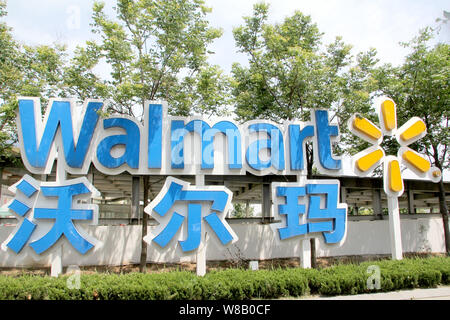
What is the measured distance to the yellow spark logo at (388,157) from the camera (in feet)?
35.1

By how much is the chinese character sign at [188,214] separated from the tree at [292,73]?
4296 mm

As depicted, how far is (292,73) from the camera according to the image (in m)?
12.0

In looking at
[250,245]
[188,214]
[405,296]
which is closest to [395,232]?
[405,296]

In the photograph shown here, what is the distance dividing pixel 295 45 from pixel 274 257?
902cm

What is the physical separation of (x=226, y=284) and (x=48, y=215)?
18.0 ft

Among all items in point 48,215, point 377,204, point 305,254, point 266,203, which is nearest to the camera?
point 48,215

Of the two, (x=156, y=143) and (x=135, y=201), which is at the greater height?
(x=156, y=143)

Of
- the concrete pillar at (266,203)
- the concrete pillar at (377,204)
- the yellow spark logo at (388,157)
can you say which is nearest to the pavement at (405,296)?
the yellow spark logo at (388,157)

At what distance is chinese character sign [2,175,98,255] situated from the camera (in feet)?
29.7

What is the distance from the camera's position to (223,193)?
388 inches

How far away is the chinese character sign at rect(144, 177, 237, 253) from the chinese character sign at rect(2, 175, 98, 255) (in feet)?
6.29

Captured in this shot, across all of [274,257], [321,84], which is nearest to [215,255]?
[274,257]

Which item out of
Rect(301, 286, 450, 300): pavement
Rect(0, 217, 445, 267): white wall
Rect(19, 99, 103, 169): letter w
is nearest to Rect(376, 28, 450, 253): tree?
Rect(0, 217, 445, 267): white wall

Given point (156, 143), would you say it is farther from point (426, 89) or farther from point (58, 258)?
point (426, 89)
